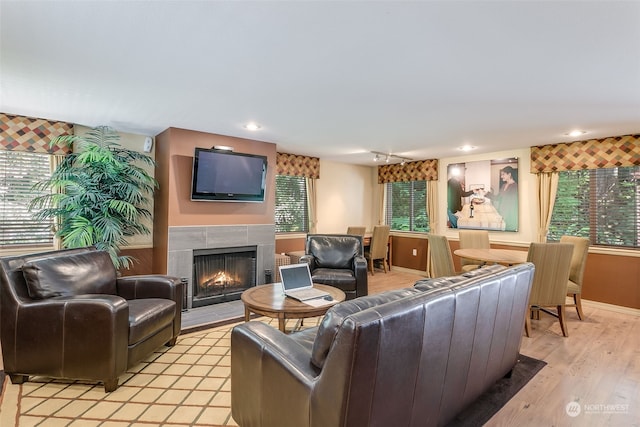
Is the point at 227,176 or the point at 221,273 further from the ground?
the point at 227,176

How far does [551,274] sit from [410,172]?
344 cm

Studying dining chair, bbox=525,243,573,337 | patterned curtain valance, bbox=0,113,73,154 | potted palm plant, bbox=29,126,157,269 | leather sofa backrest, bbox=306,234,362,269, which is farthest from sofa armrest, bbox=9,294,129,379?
dining chair, bbox=525,243,573,337

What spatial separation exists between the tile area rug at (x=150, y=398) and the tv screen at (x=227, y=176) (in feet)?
6.72

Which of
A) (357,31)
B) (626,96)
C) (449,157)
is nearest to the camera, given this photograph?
(357,31)

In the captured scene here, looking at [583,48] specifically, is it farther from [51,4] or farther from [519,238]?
[519,238]

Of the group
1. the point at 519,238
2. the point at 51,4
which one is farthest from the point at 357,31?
the point at 519,238

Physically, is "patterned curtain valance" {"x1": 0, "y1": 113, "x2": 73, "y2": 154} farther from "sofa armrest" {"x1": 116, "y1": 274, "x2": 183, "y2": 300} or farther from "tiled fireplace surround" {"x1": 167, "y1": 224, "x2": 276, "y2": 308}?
"sofa armrest" {"x1": 116, "y1": 274, "x2": 183, "y2": 300}

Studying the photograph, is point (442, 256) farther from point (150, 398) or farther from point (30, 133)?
point (30, 133)

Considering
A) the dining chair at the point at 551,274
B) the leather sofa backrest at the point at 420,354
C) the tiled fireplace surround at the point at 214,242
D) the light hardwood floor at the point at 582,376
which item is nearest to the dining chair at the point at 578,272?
the light hardwood floor at the point at 582,376

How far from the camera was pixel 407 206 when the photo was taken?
638cm

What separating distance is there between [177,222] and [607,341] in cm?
470

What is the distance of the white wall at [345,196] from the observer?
6148 millimetres

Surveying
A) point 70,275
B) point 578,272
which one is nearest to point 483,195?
point 578,272

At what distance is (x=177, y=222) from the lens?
151 inches
